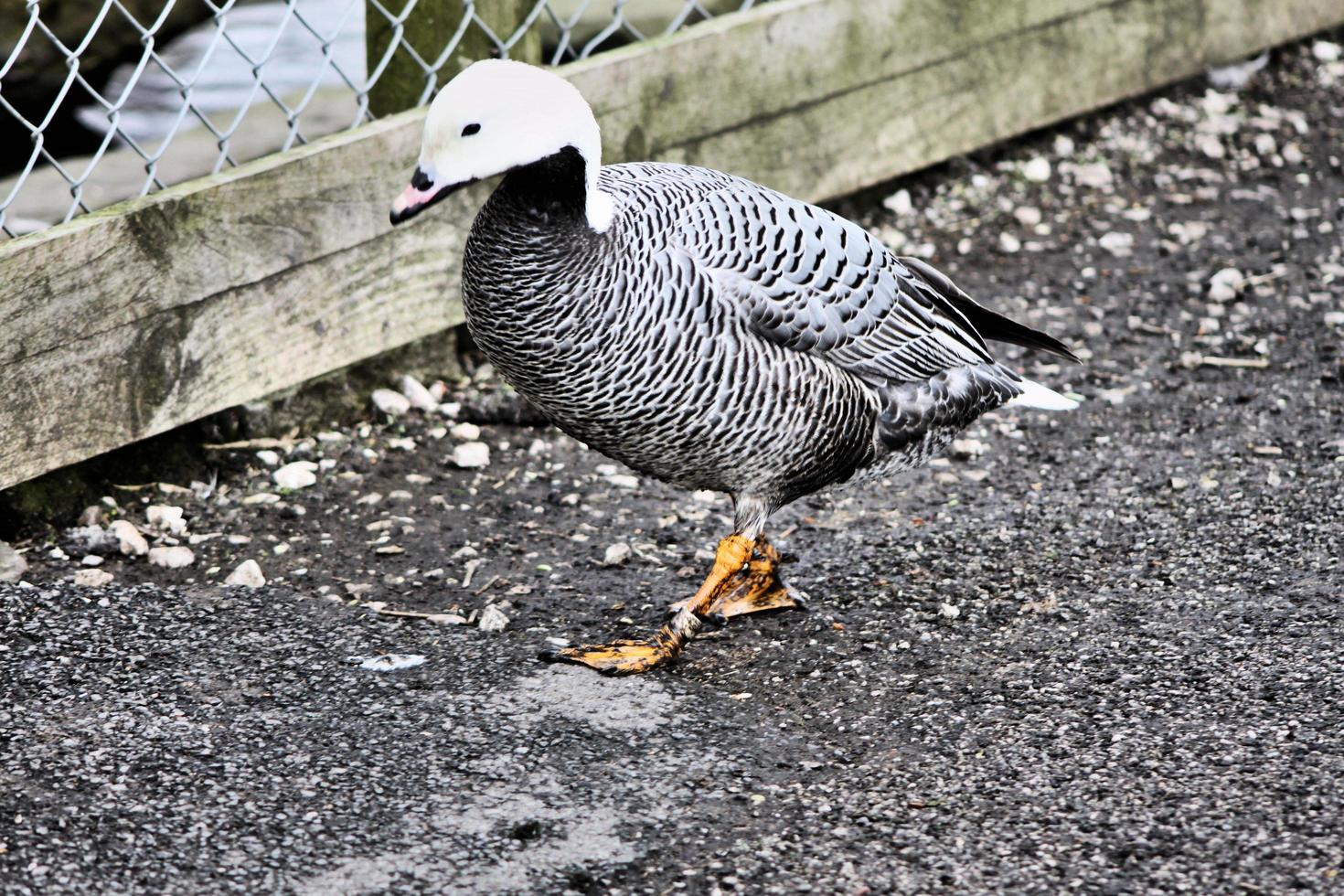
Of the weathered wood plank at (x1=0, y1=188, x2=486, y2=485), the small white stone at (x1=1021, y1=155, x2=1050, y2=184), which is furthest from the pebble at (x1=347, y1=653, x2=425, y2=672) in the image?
the small white stone at (x1=1021, y1=155, x2=1050, y2=184)

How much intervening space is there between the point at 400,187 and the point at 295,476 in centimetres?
88

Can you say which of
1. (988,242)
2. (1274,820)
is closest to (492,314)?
(1274,820)

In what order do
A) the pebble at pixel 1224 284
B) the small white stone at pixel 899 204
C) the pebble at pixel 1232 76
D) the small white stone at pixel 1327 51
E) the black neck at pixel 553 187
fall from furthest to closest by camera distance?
the small white stone at pixel 1327 51, the pebble at pixel 1232 76, the small white stone at pixel 899 204, the pebble at pixel 1224 284, the black neck at pixel 553 187

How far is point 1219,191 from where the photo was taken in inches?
249

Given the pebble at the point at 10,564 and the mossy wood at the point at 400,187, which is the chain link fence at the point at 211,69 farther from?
the pebble at the point at 10,564

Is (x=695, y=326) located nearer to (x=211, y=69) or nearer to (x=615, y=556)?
(x=615, y=556)

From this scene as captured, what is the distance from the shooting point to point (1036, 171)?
6.37 metres

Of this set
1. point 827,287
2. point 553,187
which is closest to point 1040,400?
point 827,287

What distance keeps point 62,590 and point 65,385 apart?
558 millimetres

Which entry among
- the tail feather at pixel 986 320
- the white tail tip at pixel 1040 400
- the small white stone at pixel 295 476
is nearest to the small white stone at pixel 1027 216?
the tail feather at pixel 986 320

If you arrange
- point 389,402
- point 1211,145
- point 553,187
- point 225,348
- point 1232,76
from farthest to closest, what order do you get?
1. point 1232,76
2. point 1211,145
3. point 389,402
4. point 225,348
5. point 553,187

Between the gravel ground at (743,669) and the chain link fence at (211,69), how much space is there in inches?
39.6

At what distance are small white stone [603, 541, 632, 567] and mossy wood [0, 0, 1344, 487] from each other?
1.05 m

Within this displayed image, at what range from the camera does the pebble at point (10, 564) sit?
3895 mm
